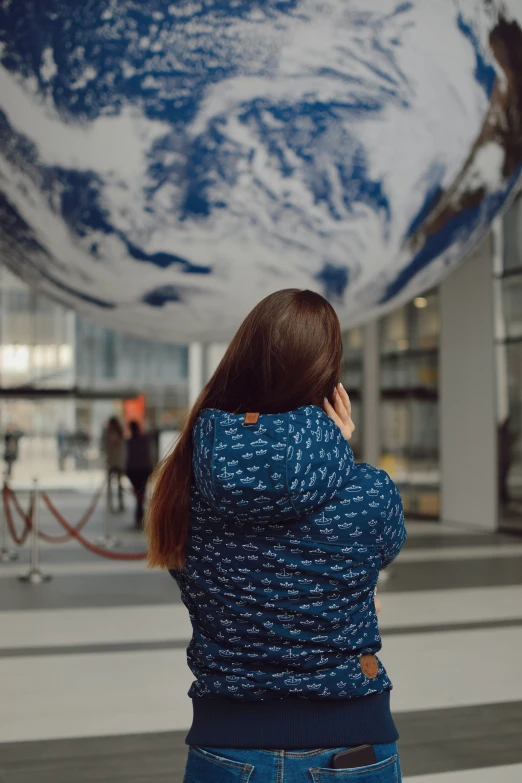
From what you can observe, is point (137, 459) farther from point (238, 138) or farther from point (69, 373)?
point (69, 373)

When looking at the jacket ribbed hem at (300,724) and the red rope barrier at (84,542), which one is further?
the red rope barrier at (84,542)

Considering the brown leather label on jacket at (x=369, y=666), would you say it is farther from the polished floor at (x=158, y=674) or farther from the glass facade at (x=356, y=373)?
the glass facade at (x=356, y=373)

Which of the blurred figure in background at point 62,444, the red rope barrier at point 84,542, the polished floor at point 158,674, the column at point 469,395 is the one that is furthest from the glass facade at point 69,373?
the polished floor at point 158,674

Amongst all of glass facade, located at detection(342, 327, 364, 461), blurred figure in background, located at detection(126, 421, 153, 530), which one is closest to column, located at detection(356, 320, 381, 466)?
glass facade, located at detection(342, 327, 364, 461)

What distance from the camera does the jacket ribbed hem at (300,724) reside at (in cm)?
150

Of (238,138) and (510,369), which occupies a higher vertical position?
(238,138)

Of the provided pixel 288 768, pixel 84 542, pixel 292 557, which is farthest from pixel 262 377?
pixel 84 542

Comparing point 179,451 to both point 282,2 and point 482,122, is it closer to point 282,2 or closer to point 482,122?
point 282,2

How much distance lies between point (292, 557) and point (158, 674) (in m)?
4.24

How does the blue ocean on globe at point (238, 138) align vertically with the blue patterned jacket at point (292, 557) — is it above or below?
above

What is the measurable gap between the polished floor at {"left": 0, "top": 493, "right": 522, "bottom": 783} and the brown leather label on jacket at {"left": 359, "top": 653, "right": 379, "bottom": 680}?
8.27 ft

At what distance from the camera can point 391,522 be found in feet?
5.02

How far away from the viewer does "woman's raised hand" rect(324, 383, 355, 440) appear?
161cm

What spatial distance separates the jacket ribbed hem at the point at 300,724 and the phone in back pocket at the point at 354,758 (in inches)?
0.5
